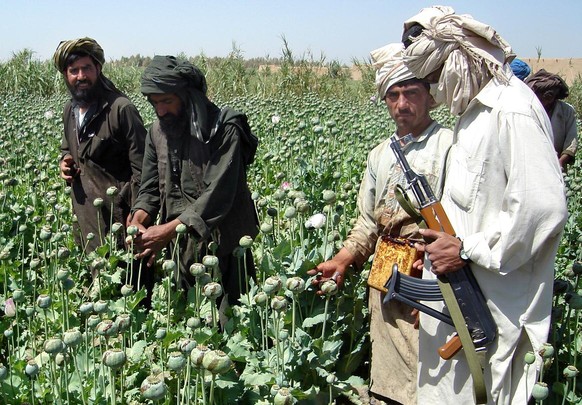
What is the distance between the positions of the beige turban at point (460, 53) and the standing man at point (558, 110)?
14.0 ft

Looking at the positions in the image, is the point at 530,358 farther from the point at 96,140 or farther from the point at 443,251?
the point at 96,140

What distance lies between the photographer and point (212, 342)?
9.04ft

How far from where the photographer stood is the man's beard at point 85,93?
4.03m

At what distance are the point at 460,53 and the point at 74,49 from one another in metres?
2.59

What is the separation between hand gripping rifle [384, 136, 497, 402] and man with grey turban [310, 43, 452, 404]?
21 cm

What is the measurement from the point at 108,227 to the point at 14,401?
6.30 feet

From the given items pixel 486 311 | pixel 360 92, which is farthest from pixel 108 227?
pixel 360 92

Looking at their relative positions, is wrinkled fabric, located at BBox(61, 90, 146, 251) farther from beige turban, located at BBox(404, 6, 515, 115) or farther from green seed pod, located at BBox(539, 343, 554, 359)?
green seed pod, located at BBox(539, 343, 554, 359)

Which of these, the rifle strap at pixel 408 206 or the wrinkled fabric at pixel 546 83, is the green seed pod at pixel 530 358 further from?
the wrinkled fabric at pixel 546 83

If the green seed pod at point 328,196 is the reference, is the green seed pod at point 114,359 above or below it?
below

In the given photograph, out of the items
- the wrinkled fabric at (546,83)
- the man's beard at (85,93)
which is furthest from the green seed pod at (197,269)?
the wrinkled fabric at (546,83)

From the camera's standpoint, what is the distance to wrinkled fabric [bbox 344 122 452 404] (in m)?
2.66

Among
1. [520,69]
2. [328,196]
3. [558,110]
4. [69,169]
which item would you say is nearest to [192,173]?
[328,196]

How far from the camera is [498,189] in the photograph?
2.09 metres
